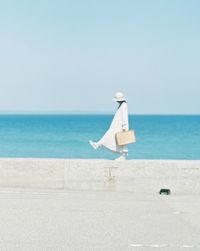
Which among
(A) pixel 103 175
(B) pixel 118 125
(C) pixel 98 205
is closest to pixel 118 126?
(B) pixel 118 125

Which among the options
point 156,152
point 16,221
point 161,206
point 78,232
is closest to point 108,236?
point 78,232

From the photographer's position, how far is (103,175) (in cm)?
1159

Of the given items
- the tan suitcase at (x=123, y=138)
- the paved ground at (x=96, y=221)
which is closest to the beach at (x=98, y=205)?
the paved ground at (x=96, y=221)

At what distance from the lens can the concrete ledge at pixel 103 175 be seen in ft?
37.7

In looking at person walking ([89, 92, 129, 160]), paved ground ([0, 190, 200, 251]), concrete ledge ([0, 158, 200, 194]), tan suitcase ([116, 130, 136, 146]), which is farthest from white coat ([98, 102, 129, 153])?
paved ground ([0, 190, 200, 251])

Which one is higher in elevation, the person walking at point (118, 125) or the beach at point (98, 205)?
the person walking at point (118, 125)

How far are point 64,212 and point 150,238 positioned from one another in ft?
6.78

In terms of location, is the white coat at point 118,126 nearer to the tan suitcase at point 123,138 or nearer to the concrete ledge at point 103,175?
the tan suitcase at point 123,138

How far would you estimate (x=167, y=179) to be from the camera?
37.8 feet

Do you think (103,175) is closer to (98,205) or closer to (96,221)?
(98,205)

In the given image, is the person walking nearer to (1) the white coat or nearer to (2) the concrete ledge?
(1) the white coat

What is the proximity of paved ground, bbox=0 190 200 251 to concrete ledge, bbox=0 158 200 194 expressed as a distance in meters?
0.27

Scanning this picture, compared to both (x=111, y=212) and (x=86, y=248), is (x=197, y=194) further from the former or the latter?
(x=86, y=248)

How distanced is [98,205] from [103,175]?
5.39ft
